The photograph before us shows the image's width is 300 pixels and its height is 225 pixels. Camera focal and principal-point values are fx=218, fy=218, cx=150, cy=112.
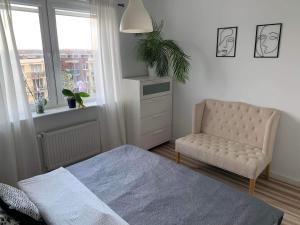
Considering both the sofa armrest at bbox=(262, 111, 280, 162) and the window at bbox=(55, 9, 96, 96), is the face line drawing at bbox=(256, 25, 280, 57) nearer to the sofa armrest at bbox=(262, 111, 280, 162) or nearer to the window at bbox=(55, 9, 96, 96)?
the sofa armrest at bbox=(262, 111, 280, 162)

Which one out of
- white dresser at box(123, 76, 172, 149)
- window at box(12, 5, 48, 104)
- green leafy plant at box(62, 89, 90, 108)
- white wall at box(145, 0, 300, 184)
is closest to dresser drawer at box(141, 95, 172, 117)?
white dresser at box(123, 76, 172, 149)

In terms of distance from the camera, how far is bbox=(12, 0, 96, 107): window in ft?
8.43

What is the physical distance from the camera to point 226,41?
295 centimetres

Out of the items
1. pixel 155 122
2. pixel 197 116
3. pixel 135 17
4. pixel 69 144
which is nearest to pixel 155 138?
pixel 155 122

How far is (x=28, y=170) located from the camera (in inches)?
100

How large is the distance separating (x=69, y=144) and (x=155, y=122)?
1.37m

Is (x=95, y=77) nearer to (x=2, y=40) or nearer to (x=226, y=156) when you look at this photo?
(x=2, y=40)

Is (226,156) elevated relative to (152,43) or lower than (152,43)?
lower

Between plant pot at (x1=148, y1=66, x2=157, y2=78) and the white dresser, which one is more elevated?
plant pot at (x1=148, y1=66, x2=157, y2=78)

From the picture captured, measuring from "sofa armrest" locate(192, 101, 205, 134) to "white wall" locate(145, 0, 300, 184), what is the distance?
0.26 m

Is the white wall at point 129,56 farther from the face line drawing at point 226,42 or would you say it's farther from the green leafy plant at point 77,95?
the face line drawing at point 226,42

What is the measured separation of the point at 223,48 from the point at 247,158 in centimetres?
151

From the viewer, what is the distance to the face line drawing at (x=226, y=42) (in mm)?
2893

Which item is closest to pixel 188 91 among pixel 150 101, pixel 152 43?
pixel 150 101
